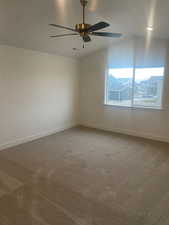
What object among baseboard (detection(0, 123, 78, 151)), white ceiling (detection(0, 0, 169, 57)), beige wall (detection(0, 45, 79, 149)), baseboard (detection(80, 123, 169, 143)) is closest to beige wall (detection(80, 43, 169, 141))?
baseboard (detection(80, 123, 169, 143))

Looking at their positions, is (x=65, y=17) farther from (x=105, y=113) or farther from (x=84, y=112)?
(x=84, y=112)

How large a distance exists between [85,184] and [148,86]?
11.2ft

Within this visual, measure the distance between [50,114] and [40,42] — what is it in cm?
207

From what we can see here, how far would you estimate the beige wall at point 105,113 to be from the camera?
470 cm

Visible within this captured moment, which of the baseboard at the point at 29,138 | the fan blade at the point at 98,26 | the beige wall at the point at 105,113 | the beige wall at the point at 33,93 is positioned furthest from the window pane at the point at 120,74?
the fan blade at the point at 98,26

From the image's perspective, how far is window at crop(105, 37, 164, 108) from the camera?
4648 mm

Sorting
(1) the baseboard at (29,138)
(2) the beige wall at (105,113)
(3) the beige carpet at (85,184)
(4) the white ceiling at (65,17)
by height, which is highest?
(4) the white ceiling at (65,17)

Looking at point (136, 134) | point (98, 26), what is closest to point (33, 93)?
point (98, 26)

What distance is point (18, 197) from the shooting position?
7.58ft

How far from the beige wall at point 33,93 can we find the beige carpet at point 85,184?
1.96 feet

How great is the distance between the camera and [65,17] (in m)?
3.12

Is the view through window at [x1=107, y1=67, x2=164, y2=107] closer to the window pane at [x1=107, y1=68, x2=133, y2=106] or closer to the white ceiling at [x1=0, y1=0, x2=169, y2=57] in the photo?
the window pane at [x1=107, y1=68, x2=133, y2=106]

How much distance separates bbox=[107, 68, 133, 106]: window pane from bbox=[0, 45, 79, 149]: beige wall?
1.25 m

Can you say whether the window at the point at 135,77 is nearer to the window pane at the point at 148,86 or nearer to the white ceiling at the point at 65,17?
the window pane at the point at 148,86
